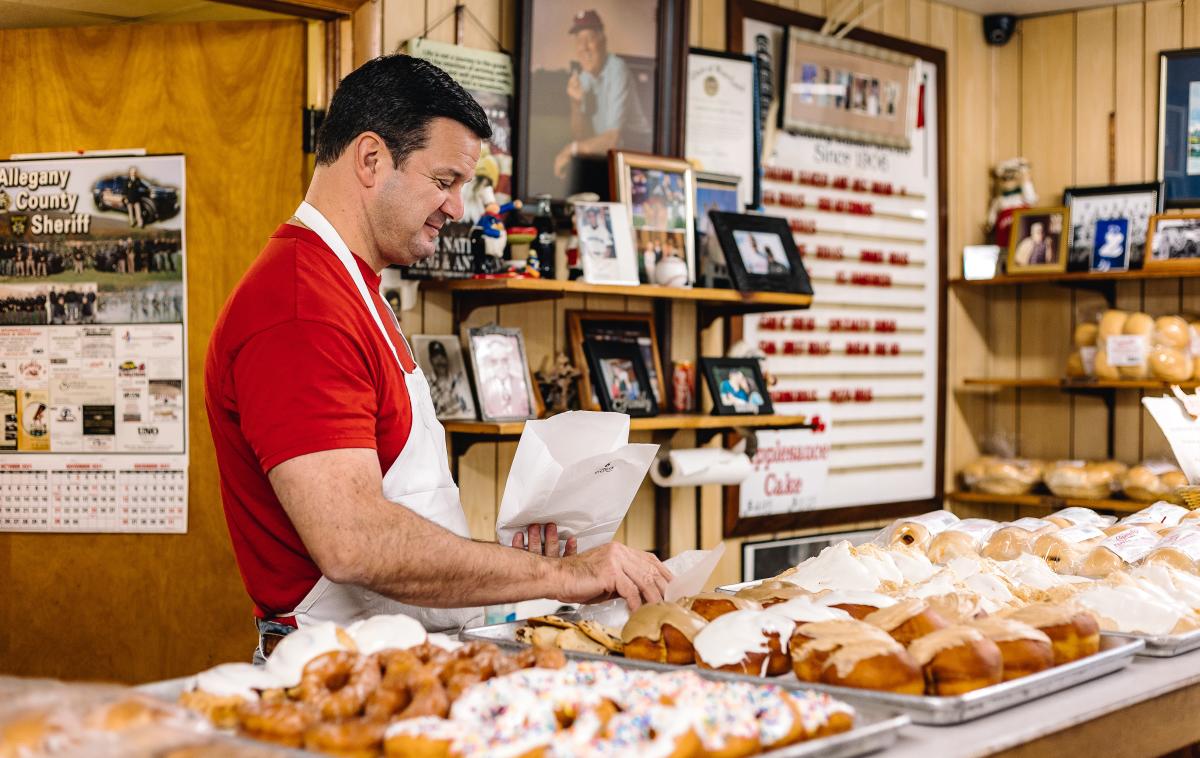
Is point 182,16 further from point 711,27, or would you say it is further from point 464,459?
point 711,27

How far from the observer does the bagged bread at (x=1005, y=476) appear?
5.11 meters

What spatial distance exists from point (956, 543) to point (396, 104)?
4.13ft

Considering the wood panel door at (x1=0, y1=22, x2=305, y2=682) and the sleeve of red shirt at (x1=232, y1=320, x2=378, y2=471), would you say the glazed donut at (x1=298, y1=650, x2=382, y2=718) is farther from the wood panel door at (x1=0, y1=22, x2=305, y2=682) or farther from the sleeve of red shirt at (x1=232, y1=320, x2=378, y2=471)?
the wood panel door at (x1=0, y1=22, x2=305, y2=682)

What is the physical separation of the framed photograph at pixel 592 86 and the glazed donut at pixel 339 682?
2.45 m

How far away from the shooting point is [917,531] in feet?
7.94

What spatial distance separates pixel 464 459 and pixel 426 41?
46.4 inches

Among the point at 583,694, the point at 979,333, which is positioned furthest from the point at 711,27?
the point at 583,694

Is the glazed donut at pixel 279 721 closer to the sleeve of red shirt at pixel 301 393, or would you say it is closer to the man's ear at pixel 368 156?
the sleeve of red shirt at pixel 301 393

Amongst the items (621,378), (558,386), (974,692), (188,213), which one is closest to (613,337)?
(621,378)

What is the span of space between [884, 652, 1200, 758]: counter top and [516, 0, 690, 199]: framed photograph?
2.39 meters

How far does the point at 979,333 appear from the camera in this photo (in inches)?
217

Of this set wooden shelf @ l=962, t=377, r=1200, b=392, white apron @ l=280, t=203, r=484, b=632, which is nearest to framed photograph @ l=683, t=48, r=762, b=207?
wooden shelf @ l=962, t=377, r=1200, b=392

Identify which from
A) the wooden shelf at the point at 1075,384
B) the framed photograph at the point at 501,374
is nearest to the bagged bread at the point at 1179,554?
the framed photograph at the point at 501,374

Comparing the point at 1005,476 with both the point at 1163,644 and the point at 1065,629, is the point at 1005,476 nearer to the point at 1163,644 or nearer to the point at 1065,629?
the point at 1163,644
